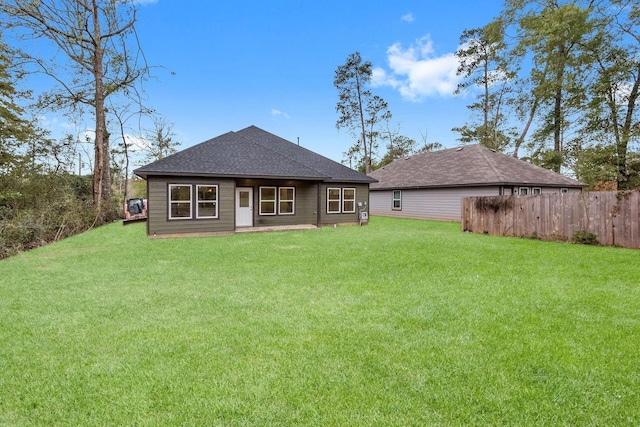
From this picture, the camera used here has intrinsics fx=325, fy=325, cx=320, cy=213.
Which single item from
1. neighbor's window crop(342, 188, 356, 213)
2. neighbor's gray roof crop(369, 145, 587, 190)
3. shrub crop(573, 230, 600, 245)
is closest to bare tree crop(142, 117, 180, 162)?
neighbor's gray roof crop(369, 145, 587, 190)

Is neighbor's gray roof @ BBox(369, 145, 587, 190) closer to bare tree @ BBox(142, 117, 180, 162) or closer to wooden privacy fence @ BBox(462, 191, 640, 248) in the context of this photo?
wooden privacy fence @ BBox(462, 191, 640, 248)

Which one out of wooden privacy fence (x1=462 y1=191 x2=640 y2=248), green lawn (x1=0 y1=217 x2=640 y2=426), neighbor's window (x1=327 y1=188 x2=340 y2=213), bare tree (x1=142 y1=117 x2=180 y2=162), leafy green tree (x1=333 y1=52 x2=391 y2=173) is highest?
leafy green tree (x1=333 y1=52 x2=391 y2=173)

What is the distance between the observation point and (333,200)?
53.1 ft

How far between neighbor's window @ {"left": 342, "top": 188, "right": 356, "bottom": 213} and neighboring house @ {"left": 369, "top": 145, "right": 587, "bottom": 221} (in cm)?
531

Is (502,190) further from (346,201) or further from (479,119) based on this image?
(479,119)

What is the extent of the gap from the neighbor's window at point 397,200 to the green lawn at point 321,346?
49.9 ft

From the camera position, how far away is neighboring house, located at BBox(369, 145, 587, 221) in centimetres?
1681

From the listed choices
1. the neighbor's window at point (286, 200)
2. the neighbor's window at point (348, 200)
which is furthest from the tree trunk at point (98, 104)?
the neighbor's window at point (348, 200)

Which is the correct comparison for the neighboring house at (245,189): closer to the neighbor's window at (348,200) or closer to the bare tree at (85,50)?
the neighbor's window at (348,200)

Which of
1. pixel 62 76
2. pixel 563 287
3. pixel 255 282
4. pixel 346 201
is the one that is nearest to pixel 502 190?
pixel 346 201

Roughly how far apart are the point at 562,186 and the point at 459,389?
2047 centimetres

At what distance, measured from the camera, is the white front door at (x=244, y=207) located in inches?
557

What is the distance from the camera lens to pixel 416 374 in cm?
264

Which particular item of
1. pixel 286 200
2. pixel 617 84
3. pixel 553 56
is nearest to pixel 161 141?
pixel 286 200
